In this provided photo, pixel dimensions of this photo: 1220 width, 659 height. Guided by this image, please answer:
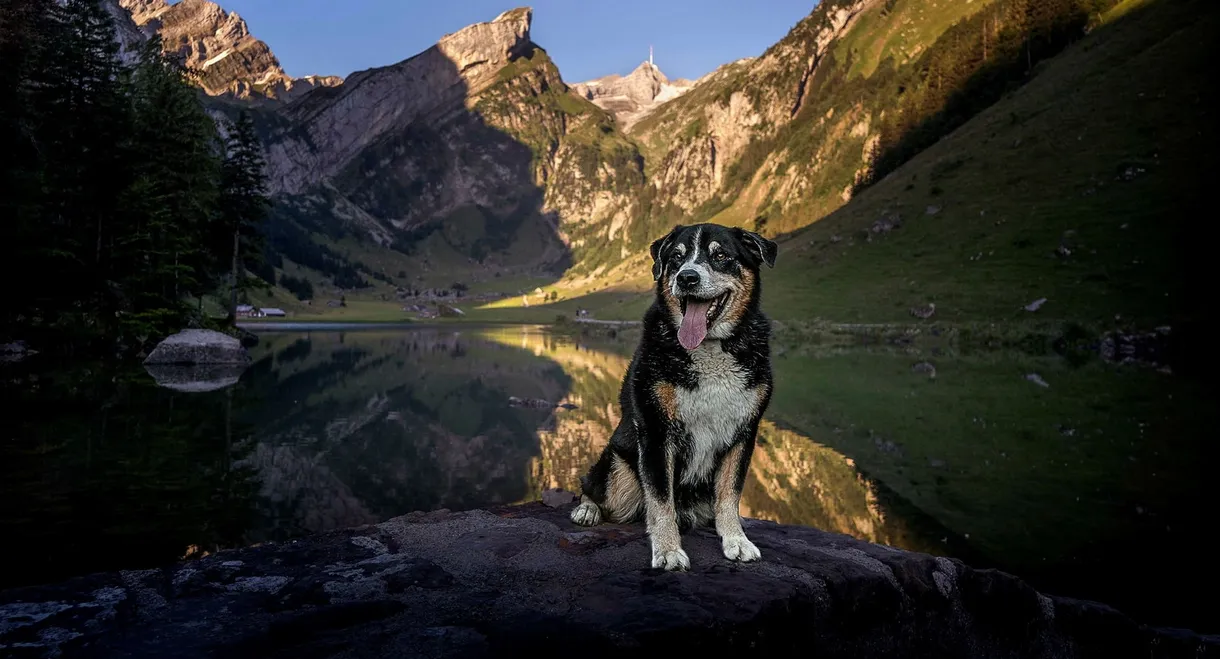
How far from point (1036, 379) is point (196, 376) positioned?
46.5m

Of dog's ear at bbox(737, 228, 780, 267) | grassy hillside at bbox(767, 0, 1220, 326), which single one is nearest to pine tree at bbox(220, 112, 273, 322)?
dog's ear at bbox(737, 228, 780, 267)

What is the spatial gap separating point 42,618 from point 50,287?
48950 mm

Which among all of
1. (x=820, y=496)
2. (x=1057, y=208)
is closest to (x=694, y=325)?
(x=820, y=496)

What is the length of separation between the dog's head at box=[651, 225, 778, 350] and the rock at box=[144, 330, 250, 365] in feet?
143

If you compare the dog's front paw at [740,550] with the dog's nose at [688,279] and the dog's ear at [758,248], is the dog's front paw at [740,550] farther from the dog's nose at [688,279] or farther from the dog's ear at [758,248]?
the dog's ear at [758,248]

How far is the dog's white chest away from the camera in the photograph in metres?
5.77

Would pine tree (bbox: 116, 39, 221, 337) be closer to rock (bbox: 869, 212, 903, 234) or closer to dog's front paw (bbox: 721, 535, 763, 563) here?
dog's front paw (bbox: 721, 535, 763, 563)

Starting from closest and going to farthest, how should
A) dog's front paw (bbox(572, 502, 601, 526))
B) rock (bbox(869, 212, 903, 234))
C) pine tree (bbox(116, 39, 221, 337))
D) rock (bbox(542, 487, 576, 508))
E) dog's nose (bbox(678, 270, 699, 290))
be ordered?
dog's nose (bbox(678, 270, 699, 290))
dog's front paw (bbox(572, 502, 601, 526))
rock (bbox(542, 487, 576, 508))
pine tree (bbox(116, 39, 221, 337))
rock (bbox(869, 212, 903, 234))

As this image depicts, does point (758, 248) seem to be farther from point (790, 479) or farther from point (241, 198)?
point (241, 198)

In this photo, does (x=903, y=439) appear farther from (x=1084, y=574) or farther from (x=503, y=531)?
(x=503, y=531)

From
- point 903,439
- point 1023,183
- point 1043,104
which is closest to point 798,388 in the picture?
point 903,439

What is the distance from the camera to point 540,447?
20.1m

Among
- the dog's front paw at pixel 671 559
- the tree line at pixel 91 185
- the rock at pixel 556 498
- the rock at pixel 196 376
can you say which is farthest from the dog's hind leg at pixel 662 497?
the tree line at pixel 91 185

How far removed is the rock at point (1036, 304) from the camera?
61.3 m
